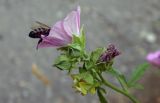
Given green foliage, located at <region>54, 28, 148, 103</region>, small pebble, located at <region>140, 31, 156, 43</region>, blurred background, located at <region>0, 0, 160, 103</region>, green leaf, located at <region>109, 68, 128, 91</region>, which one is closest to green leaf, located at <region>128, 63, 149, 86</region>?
green leaf, located at <region>109, 68, 128, 91</region>

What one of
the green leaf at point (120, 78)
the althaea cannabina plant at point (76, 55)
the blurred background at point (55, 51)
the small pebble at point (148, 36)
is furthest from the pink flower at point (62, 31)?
the small pebble at point (148, 36)

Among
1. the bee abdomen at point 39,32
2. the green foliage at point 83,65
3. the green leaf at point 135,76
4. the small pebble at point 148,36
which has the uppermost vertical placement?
the small pebble at point 148,36

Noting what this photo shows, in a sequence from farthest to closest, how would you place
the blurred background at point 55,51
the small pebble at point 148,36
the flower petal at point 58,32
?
1. the small pebble at point 148,36
2. the blurred background at point 55,51
3. the flower petal at point 58,32

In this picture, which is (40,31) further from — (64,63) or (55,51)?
(55,51)

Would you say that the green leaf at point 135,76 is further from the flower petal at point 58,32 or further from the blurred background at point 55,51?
the blurred background at point 55,51

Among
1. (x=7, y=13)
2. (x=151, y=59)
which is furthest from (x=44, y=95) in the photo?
(x=151, y=59)

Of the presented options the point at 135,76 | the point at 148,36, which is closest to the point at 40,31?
the point at 135,76

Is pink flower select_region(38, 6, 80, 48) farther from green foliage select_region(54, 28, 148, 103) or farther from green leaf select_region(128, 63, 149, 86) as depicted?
green leaf select_region(128, 63, 149, 86)
